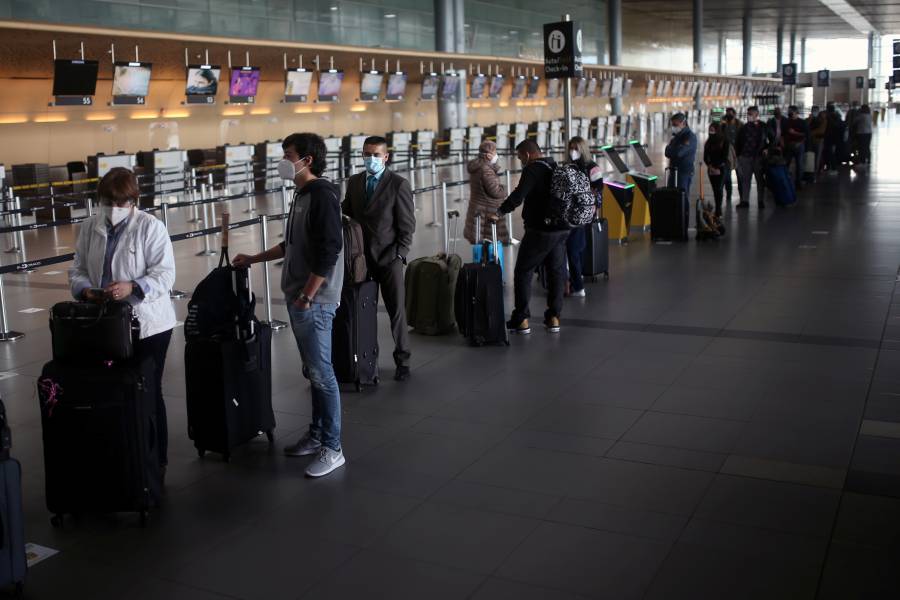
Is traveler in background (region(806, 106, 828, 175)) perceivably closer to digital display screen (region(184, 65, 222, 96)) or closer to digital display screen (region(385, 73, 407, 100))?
digital display screen (region(385, 73, 407, 100))

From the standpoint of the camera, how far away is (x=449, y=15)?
25797mm

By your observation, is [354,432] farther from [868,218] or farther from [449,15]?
[449,15]

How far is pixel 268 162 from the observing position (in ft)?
65.8

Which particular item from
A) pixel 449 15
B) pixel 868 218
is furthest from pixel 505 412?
pixel 449 15

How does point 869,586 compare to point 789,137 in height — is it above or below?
below

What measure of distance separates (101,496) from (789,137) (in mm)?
16367

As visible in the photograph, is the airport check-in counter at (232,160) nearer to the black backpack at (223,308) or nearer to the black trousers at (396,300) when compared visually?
the black trousers at (396,300)

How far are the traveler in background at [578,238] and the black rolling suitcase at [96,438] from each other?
5.19 meters

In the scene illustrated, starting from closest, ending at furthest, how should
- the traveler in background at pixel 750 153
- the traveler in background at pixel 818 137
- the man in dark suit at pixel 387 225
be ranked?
the man in dark suit at pixel 387 225 < the traveler in background at pixel 750 153 < the traveler in background at pixel 818 137

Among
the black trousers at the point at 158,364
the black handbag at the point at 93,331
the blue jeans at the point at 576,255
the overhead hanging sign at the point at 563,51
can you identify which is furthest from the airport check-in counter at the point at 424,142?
the black handbag at the point at 93,331

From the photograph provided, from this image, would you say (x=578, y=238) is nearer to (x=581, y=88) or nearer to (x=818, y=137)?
(x=818, y=137)

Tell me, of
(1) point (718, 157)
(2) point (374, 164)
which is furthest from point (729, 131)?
(2) point (374, 164)

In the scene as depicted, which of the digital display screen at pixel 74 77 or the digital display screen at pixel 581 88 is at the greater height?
the digital display screen at pixel 581 88

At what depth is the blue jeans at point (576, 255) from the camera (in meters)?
8.51
